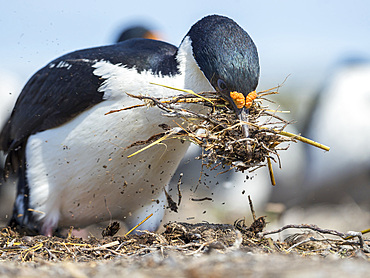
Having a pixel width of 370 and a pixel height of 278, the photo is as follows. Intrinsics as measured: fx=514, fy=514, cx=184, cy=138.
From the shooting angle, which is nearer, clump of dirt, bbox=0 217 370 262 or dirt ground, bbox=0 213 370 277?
dirt ground, bbox=0 213 370 277

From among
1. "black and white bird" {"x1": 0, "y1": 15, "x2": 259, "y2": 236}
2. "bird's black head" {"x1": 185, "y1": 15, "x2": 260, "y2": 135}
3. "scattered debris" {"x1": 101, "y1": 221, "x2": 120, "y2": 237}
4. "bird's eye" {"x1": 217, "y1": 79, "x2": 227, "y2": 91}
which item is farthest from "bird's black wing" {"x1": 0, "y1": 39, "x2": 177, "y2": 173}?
"scattered debris" {"x1": 101, "y1": 221, "x2": 120, "y2": 237}

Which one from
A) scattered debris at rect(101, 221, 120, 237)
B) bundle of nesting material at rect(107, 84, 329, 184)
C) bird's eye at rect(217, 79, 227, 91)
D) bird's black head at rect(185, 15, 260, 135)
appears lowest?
scattered debris at rect(101, 221, 120, 237)

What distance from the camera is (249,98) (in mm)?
3225

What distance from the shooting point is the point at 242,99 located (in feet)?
10.4

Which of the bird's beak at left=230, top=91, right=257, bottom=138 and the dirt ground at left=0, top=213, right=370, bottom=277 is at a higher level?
the bird's beak at left=230, top=91, right=257, bottom=138

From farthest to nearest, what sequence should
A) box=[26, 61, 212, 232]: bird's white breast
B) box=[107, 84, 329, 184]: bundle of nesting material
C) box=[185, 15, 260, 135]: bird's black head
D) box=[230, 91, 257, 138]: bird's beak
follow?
box=[26, 61, 212, 232]: bird's white breast, box=[185, 15, 260, 135]: bird's black head, box=[230, 91, 257, 138]: bird's beak, box=[107, 84, 329, 184]: bundle of nesting material

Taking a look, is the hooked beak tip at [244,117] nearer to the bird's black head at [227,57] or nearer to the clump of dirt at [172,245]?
the bird's black head at [227,57]

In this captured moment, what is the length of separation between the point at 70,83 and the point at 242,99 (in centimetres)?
155

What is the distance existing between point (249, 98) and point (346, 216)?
4778 mm

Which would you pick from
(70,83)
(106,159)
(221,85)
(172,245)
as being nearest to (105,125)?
(106,159)

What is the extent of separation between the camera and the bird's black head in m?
3.32

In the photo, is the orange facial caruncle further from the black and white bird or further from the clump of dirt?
the clump of dirt

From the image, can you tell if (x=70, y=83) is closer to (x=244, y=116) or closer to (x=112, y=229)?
(x=112, y=229)

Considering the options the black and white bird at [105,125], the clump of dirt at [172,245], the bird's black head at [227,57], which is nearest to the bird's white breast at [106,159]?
the black and white bird at [105,125]
